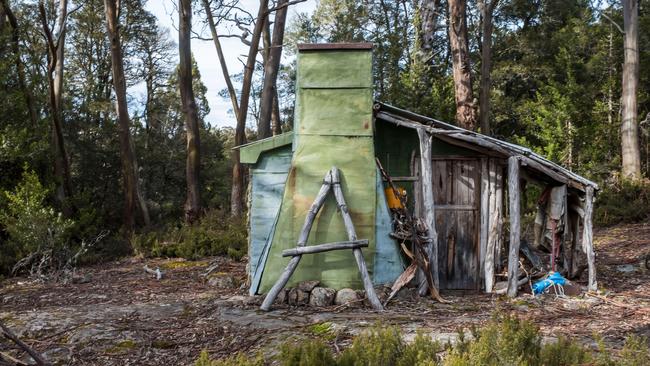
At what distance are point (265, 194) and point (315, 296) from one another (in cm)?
195

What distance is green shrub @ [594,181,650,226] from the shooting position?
51.2 ft

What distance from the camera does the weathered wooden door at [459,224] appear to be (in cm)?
912

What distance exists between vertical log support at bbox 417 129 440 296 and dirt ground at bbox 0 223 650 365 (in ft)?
1.29

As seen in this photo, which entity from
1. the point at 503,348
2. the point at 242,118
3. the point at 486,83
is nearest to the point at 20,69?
the point at 242,118

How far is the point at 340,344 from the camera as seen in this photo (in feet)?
19.4

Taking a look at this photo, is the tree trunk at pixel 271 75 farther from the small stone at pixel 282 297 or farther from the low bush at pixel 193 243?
the small stone at pixel 282 297

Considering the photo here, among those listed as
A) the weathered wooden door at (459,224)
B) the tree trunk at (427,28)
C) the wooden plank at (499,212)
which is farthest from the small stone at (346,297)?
the tree trunk at (427,28)

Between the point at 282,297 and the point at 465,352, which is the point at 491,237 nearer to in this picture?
the point at 282,297

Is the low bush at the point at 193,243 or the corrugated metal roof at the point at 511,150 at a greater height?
the corrugated metal roof at the point at 511,150

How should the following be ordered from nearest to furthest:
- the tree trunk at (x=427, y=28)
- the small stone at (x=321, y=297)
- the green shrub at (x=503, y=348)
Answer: the green shrub at (x=503, y=348)
the small stone at (x=321, y=297)
the tree trunk at (x=427, y=28)

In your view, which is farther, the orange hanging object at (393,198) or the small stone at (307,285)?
the orange hanging object at (393,198)

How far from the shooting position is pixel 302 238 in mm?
7973

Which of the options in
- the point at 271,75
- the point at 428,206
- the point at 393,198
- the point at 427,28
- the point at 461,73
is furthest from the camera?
the point at 427,28

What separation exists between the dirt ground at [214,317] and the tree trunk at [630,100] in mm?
8913
